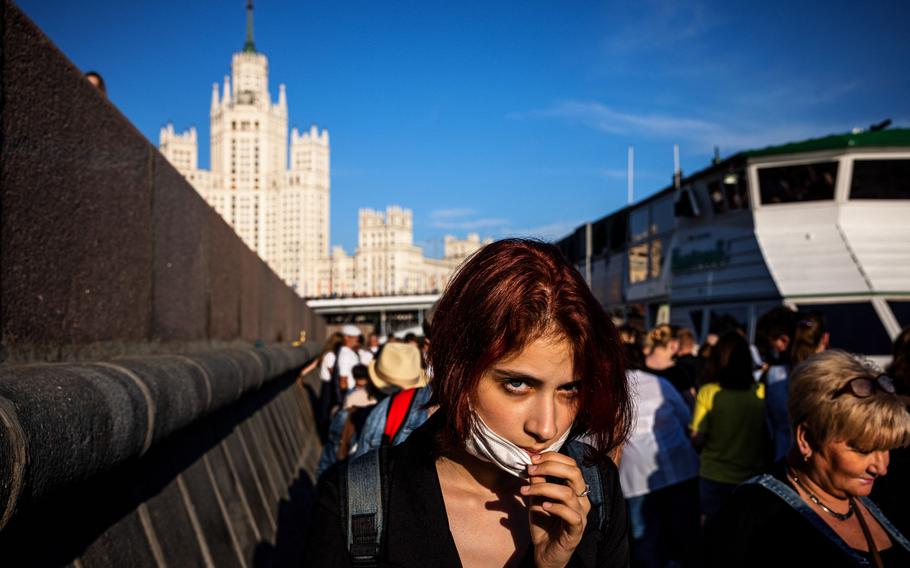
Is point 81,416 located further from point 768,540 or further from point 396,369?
point 396,369

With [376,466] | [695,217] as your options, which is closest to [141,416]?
[376,466]

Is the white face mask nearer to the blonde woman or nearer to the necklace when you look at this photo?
the blonde woman

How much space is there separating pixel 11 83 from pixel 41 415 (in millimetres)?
1430

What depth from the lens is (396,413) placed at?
3812 mm

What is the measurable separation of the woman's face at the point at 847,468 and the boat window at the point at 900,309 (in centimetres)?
1432

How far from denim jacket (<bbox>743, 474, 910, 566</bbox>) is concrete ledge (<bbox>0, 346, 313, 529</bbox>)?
A: 2.28 meters

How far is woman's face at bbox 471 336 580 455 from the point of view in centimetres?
196

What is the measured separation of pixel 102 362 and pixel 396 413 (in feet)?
4.81

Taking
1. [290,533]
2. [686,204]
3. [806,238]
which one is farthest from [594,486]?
[686,204]

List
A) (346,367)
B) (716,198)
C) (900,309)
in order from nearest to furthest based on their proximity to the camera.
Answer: (346,367)
(900,309)
(716,198)

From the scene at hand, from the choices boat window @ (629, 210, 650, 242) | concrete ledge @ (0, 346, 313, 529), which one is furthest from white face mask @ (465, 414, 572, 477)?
boat window @ (629, 210, 650, 242)

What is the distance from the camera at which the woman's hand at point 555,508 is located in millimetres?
1817

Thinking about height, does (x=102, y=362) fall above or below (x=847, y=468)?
above

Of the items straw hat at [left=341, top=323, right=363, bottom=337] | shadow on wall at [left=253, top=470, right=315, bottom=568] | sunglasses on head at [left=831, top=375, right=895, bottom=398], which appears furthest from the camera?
straw hat at [left=341, top=323, right=363, bottom=337]
